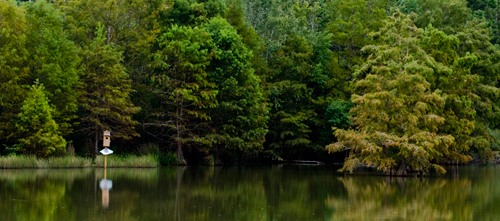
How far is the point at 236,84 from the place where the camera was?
3938 centimetres

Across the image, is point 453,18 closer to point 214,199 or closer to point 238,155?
point 238,155

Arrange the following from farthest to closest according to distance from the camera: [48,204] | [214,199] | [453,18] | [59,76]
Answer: [453,18] < [59,76] < [214,199] < [48,204]

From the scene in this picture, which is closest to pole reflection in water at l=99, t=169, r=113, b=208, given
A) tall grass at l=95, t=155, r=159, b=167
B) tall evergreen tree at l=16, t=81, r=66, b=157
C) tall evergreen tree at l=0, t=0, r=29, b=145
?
tall evergreen tree at l=16, t=81, r=66, b=157

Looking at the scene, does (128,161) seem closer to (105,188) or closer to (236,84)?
(236,84)

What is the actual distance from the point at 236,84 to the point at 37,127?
1274cm

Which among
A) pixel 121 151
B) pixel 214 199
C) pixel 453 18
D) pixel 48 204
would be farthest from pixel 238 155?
pixel 48 204

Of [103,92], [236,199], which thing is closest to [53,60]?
[103,92]

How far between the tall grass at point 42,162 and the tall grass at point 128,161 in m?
0.68

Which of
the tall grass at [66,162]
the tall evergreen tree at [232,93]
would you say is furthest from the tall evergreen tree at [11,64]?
the tall evergreen tree at [232,93]

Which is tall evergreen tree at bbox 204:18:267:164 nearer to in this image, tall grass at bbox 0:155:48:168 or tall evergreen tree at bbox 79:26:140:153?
tall evergreen tree at bbox 79:26:140:153

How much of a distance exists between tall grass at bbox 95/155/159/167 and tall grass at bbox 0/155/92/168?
68 centimetres

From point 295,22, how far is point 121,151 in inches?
686

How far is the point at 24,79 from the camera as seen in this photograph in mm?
35094

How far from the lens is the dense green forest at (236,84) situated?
104 feet
